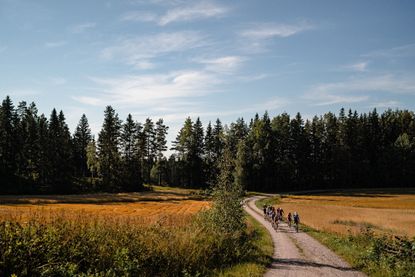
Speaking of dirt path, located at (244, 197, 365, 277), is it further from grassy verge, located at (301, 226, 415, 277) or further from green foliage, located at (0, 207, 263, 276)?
green foliage, located at (0, 207, 263, 276)

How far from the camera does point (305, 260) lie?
64.0 ft

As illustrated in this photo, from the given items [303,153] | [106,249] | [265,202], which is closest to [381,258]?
[106,249]

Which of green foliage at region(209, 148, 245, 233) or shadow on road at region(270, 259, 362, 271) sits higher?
green foliage at region(209, 148, 245, 233)

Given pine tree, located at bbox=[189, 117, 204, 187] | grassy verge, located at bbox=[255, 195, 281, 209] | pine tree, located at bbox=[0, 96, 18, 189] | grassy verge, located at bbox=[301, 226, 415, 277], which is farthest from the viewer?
pine tree, located at bbox=[189, 117, 204, 187]

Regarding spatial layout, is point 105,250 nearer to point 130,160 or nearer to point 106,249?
point 106,249

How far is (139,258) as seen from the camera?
12.7 meters

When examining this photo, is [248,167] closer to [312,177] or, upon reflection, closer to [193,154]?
[193,154]

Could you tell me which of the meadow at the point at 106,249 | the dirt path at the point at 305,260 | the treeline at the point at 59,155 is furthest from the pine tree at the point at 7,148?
the meadow at the point at 106,249

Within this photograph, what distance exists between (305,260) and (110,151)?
265 ft

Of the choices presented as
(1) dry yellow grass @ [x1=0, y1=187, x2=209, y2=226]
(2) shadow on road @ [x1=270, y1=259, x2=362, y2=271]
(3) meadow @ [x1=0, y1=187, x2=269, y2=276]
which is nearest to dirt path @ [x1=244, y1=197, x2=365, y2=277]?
(2) shadow on road @ [x1=270, y1=259, x2=362, y2=271]

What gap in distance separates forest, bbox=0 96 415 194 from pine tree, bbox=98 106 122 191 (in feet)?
0.81

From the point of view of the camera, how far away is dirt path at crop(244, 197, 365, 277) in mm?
16584

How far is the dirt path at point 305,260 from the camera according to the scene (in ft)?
54.4

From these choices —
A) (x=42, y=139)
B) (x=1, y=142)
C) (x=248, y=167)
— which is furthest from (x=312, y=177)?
(x=1, y=142)
